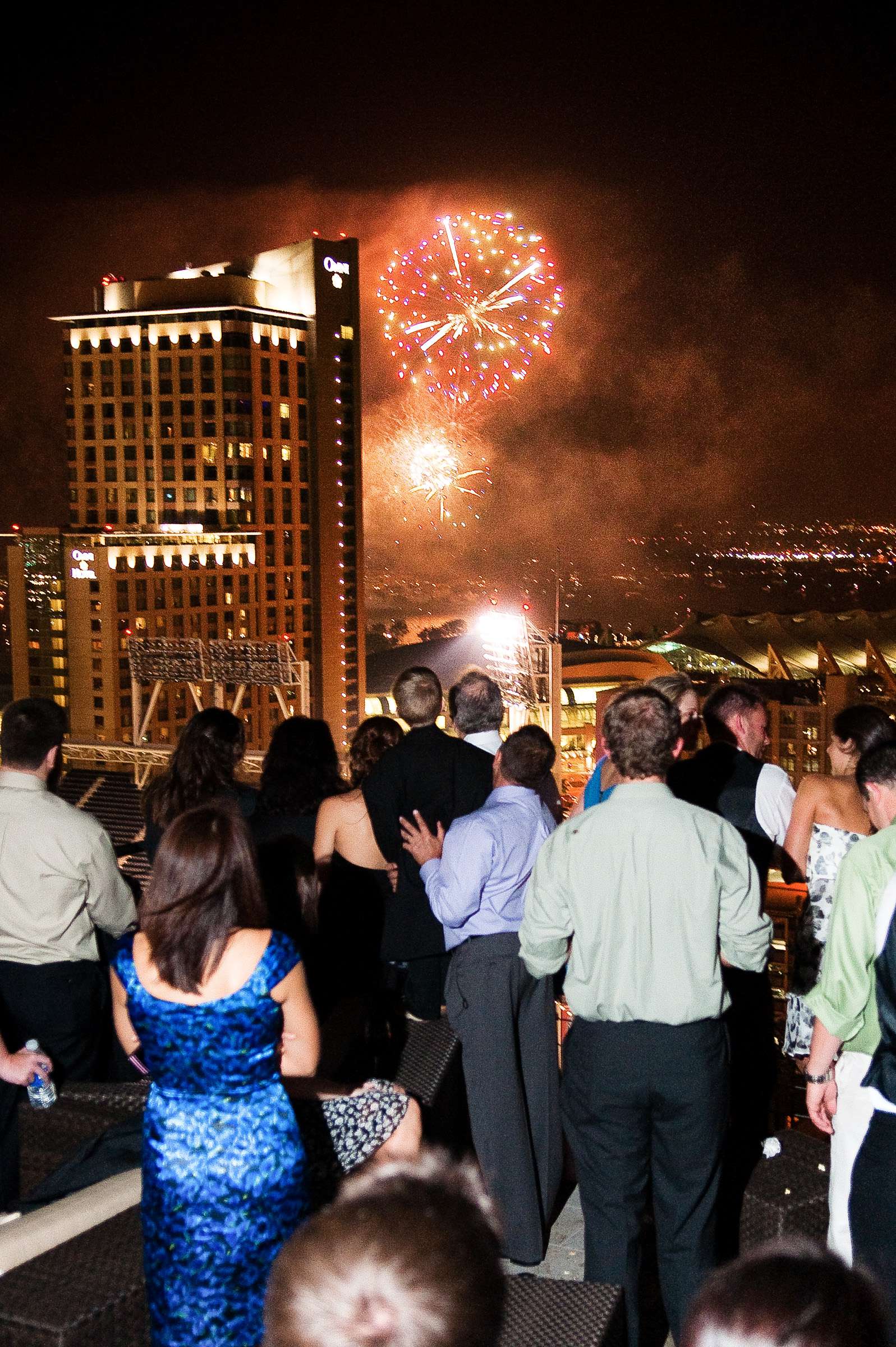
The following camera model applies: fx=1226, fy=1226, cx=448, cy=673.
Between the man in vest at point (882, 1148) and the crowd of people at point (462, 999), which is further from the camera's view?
the man in vest at point (882, 1148)

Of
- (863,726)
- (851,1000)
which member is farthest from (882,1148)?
(863,726)

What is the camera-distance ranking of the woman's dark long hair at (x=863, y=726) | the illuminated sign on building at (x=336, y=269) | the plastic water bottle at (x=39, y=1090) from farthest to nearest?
the illuminated sign on building at (x=336, y=269)
the woman's dark long hair at (x=863, y=726)
the plastic water bottle at (x=39, y=1090)

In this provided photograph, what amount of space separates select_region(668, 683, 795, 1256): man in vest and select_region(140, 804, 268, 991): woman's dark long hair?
72.9 inches

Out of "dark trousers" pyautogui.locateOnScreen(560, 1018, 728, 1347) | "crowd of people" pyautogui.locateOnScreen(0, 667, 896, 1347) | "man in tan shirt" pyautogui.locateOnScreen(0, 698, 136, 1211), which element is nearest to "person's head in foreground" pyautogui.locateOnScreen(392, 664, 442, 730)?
"crowd of people" pyautogui.locateOnScreen(0, 667, 896, 1347)

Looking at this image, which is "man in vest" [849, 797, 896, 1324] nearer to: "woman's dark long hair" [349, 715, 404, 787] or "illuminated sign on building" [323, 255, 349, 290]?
"woman's dark long hair" [349, 715, 404, 787]

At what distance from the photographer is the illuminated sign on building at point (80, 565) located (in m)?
65.8

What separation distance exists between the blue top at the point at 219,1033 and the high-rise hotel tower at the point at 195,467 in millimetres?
65130

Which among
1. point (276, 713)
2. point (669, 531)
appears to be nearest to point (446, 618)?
point (276, 713)

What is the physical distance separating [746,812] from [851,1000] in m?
1.49

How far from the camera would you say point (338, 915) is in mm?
4242

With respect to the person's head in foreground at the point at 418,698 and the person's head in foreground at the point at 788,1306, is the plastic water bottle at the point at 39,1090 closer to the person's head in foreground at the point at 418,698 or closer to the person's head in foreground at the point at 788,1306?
the person's head in foreground at the point at 418,698

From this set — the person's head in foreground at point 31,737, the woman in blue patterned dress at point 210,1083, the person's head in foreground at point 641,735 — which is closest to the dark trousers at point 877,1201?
the person's head in foreground at point 641,735

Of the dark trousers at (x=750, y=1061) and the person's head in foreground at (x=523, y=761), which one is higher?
the person's head in foreground at (x=523, y=761)

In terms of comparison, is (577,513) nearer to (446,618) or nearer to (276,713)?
(446,618)
